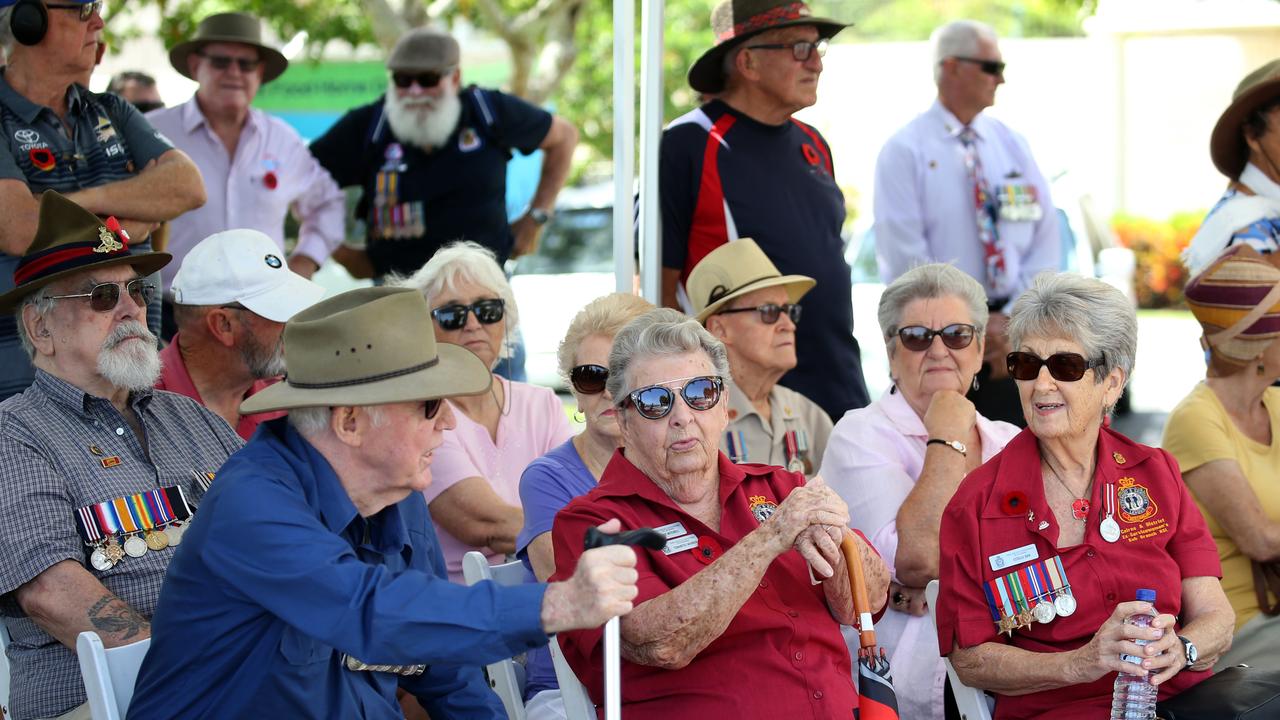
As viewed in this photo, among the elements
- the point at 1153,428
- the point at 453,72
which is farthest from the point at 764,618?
the point at 1153,428

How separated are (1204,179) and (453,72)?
19.0 meters

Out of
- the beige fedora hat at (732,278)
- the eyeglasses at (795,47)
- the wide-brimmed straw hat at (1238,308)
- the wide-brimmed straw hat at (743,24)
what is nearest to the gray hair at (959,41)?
the wide-brimmed straw hat at (743,24)

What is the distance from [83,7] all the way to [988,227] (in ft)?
11.7

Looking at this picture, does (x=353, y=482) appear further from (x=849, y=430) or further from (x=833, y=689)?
(x=849, y=430)

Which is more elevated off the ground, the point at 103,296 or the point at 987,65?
the point at 987,65

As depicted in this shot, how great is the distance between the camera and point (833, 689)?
3.13m

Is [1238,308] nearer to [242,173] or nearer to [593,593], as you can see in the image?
[593,593]

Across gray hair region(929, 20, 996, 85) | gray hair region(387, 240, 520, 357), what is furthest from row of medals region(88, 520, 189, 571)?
gray hair region(929, 20, 996, 85)

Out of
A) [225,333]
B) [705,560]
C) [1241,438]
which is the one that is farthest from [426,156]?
[1241,438]

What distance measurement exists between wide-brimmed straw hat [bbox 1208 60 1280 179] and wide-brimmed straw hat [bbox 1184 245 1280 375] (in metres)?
0.82

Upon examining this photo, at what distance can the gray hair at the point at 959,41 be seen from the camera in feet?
20.7

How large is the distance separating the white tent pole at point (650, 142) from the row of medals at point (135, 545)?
193 centimetres

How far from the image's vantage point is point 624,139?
4613 millimetres

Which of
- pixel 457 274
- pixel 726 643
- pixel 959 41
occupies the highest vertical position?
pixel 959 41
